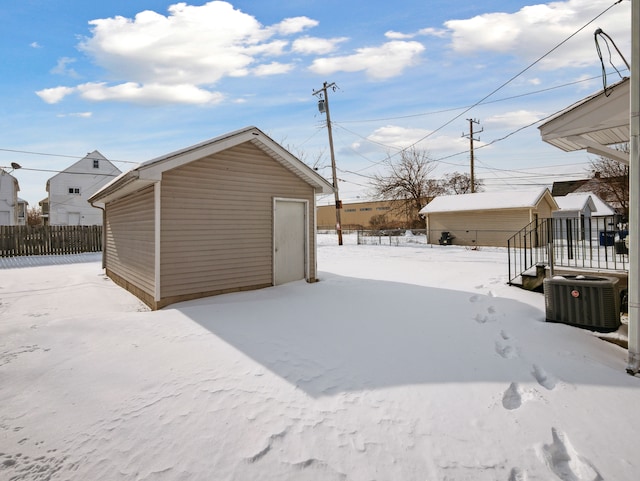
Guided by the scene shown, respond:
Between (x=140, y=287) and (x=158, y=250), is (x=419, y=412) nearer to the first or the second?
(x=158, y=250)

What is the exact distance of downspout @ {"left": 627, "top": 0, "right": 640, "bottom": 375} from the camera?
11.8ft

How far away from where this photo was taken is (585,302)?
4.98 metres

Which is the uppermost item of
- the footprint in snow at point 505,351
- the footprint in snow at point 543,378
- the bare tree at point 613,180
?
the bare tree at point 613,180

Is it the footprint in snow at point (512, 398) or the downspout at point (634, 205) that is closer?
the footprint in snow at point (512, 398)

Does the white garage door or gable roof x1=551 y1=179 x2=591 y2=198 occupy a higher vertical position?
gable roof x1=551 y1=179 x2=591 y2=198

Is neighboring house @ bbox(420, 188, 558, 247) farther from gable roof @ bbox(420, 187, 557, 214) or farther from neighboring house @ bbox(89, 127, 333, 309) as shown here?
neighboring house @ bbox(89, 127, 333, 309)

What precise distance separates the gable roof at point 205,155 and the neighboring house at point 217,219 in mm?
18

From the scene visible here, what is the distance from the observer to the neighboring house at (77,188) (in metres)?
27.6

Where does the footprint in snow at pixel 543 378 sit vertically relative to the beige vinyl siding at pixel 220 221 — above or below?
below

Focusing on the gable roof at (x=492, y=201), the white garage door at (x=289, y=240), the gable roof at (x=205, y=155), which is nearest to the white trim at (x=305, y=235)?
the white garage door at (x=289, y=240)

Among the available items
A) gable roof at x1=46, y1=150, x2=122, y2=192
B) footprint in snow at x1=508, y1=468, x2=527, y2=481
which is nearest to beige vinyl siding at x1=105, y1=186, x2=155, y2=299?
footprint in snow at x1=508, y1=468, x2=527, y2=481

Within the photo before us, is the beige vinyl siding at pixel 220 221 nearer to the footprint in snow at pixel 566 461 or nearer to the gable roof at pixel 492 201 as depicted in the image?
the footprint in snow at pixel 566 461

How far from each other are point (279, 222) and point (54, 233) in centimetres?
1484

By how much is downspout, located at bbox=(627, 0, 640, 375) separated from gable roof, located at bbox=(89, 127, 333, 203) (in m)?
6.00
